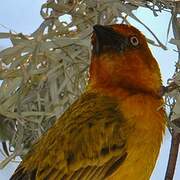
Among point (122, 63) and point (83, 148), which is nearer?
point (83, 148)

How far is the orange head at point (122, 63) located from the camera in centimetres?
161

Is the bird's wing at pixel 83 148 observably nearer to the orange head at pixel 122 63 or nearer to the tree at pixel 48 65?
the orange head at pixel 122 63

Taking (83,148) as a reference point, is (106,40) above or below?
above

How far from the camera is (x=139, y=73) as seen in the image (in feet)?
5.35

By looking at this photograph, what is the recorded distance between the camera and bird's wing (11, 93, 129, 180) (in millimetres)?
1493

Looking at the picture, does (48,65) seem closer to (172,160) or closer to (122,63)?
(122,63)

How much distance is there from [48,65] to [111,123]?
0.87 ft

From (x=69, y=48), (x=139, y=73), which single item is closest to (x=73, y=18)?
(x=69, y=48)

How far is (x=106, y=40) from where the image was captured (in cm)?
160

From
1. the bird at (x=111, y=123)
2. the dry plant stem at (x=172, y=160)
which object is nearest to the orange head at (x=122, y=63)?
the bird at (x=111, y=123)

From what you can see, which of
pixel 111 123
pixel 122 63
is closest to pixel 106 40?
pixel 122 63

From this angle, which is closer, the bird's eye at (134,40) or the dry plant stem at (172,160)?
the dry plant stem at (172,160)

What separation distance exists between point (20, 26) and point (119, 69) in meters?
0.47

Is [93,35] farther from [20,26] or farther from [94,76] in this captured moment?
[20,26]
